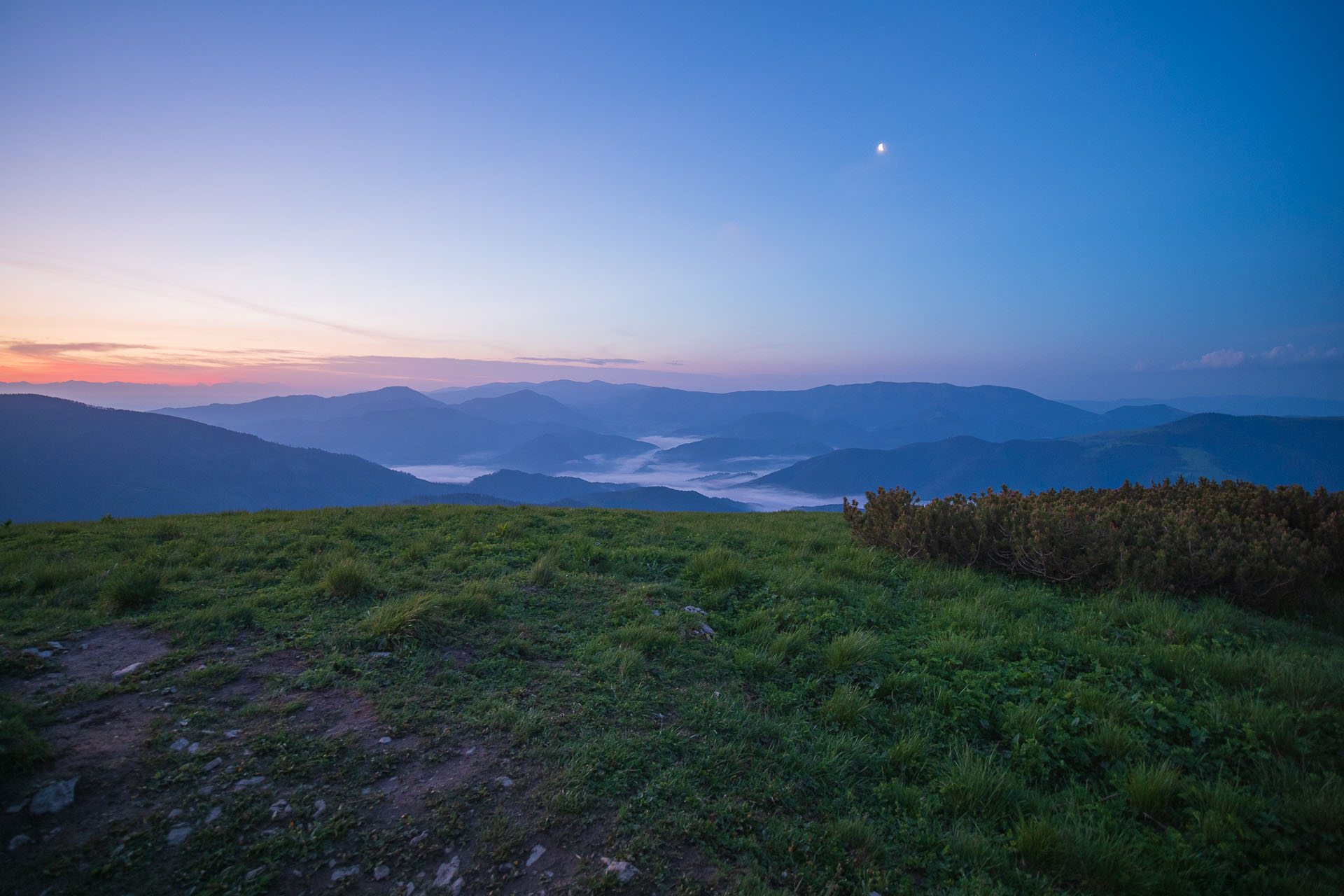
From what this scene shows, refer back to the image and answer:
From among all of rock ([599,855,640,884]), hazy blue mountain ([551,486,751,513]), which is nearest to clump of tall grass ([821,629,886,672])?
rock ([599,855,640,884])

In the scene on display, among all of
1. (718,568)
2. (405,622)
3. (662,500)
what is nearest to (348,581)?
(405,622)

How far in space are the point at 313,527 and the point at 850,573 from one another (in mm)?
10404

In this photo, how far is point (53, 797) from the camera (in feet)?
10.8

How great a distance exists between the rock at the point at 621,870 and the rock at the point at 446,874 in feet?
2.82

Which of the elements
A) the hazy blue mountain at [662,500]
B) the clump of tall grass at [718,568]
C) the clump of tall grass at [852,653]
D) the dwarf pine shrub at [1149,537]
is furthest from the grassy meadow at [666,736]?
the hazy blue mountain at [662,500]

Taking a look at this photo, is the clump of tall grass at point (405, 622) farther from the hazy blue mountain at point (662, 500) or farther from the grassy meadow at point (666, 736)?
the hazy blue mountain at point (662, 500)

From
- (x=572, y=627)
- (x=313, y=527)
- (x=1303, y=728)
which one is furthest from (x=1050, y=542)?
(x=313, y=527)

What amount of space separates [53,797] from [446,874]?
2596mm

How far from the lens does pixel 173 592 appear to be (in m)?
6.83

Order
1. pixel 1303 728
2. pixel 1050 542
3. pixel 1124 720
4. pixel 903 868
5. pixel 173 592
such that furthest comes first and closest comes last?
pixel 1050 542 → pixel 173 592 → pixel 1124 720 → pixel 1303 728 → pixel 903 868

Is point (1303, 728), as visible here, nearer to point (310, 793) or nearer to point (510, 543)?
point (310, 793)

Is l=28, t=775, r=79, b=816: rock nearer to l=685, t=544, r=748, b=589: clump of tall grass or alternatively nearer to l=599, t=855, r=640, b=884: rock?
l=599, t=855, r=640, b=884: rock

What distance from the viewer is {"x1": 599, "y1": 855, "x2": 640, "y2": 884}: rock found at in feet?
10.0

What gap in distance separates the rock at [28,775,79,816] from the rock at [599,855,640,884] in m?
3.40
